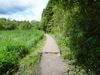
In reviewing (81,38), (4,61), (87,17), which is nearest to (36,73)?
(4,61)

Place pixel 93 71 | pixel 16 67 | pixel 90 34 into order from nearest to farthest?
pixel 93 71
pixel 90 34
pixel 16 67

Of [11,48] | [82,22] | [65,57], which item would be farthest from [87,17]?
[11,48]

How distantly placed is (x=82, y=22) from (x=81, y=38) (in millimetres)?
A: 597

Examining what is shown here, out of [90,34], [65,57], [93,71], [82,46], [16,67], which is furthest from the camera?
[65,57]

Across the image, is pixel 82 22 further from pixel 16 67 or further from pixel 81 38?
pixel 16 67

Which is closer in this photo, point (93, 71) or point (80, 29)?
point (93, 71)

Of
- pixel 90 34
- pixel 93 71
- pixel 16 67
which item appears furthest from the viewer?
pixel 16 67

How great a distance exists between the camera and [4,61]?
357cm

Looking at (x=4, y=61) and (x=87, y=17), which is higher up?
(x=87, y=17)

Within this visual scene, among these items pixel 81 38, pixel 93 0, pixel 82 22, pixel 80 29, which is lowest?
pixel 81 38

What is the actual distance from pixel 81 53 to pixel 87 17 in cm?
140

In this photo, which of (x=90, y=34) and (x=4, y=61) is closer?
(x=90, y=34)

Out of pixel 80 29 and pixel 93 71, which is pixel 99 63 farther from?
pixel 80 29

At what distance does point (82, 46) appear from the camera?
3.37 m
